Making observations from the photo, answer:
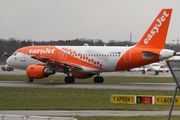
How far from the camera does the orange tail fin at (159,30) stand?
45750mm

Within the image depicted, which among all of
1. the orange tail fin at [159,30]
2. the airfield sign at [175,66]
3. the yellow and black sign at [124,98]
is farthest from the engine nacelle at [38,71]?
the airfield sign at [175,66]

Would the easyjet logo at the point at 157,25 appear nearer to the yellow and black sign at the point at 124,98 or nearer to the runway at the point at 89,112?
the runway at the point at 89,112

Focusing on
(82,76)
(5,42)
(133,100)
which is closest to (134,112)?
(133,100)

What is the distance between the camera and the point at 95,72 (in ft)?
164

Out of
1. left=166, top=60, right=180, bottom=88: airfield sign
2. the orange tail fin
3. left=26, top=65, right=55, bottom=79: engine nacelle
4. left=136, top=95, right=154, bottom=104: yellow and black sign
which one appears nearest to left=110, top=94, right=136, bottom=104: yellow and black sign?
left=136, top=95, right=154, bottom=104: yellow and black sign

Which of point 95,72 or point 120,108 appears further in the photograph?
Result: point 95,72

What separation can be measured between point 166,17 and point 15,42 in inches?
1922

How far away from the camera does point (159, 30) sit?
1804 inches

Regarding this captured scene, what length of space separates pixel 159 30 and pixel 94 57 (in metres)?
7.39

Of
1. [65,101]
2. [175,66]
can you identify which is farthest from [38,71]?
[175,66]

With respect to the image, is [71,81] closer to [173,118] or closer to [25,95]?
[25,95]

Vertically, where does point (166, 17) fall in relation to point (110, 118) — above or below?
above

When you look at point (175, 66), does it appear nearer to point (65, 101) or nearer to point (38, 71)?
point (65, 101)

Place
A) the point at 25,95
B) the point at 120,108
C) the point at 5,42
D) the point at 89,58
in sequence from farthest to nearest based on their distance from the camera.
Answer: the point at 5,42 → the point at 89,58 → the point at 25,95 → the point at 120,108
